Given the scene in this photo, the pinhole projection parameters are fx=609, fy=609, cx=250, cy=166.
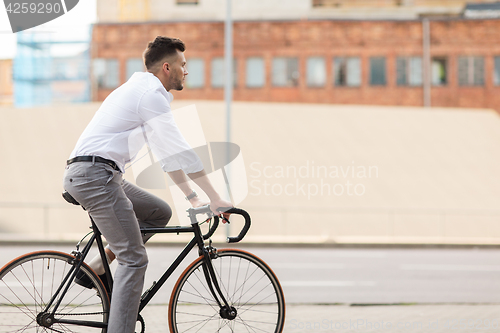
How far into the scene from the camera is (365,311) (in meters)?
5.69

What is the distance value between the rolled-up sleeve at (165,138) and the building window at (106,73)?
32.8m

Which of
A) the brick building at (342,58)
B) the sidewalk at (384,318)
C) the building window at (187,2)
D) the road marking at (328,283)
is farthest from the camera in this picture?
the building window at (187,2)

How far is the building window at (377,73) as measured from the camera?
34.2 meters

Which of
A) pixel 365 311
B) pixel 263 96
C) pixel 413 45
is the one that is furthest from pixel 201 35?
pixel 365 311

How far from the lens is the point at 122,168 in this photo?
336 cm

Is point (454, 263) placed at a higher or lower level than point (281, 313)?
lower

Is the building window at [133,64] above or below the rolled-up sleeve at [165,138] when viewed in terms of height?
above

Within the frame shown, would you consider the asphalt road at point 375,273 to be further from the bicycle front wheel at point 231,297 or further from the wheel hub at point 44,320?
the wheel hub at point 44,320

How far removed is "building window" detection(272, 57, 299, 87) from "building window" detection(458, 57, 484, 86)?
9.15 metres

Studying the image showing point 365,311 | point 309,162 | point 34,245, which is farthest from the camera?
point 309,162

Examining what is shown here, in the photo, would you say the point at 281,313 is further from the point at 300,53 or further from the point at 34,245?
the point at 300,53

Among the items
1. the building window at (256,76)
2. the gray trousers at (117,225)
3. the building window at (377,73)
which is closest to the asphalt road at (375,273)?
the gray trousers at (117,225)

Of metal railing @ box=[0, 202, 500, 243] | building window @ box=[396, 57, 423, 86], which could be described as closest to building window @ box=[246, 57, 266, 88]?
building window @ box=[396, 57, 423, 86]

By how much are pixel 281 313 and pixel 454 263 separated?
8237 millimetres
